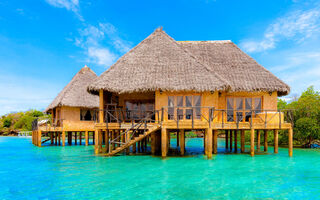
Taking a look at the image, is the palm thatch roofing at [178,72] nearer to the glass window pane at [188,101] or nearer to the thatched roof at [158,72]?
the thatched roof at [158,72]

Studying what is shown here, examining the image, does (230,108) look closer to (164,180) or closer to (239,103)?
(239,103)

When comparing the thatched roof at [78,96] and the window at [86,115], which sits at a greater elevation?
the thatched roof at [78,96]

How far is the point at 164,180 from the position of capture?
8023 mm

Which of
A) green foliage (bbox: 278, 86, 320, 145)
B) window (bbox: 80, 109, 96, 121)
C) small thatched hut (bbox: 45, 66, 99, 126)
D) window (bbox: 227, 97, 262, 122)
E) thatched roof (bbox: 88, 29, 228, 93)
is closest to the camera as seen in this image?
thatched roof (bbox: 88, 29, 228, 93)

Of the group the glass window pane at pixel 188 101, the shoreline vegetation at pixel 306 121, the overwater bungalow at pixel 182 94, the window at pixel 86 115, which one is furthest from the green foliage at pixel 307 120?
the window at pixel 86 115

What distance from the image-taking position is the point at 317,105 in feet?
63.0

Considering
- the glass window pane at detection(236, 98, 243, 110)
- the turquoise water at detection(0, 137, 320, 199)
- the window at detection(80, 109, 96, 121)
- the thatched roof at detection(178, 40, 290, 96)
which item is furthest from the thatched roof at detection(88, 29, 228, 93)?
the window at detection(80, 109, 96, 121)

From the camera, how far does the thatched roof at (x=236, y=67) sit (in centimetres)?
1366

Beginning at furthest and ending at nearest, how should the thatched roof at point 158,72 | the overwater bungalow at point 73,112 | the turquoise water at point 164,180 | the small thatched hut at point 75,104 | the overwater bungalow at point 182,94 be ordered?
the small thatched hut at point 75,104 < the overwater bungalow at point 73,112 < the thatched roof at point 158,72 < the overwater bungalow at point 182,94 < the turquoise water at point 164,180

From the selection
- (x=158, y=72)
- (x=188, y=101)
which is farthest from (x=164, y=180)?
(x=158, y=72)

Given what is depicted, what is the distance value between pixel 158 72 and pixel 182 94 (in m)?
1.77

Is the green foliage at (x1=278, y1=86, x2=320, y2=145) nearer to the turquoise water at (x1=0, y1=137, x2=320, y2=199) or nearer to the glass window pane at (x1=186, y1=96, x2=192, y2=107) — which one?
the turquoise water at (x1=0, y1=137, x2=320, y2=199)

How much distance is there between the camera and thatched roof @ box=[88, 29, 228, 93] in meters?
12.3

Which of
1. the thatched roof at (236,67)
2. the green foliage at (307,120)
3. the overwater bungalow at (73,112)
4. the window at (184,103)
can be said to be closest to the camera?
the window at (184,103)
